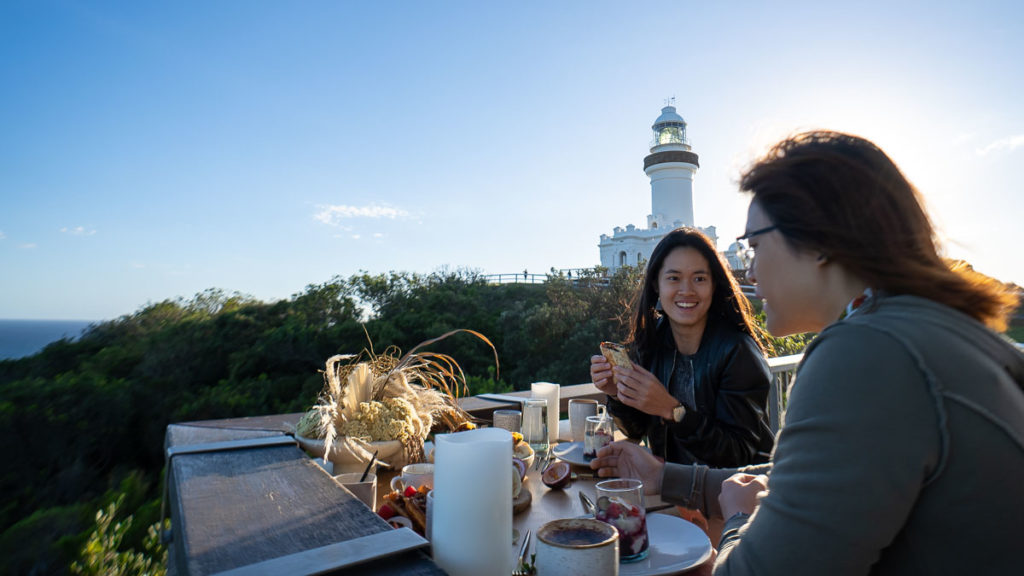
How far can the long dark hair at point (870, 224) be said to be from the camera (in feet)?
2.78

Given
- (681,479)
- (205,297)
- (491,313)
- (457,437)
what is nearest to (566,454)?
(681,479)

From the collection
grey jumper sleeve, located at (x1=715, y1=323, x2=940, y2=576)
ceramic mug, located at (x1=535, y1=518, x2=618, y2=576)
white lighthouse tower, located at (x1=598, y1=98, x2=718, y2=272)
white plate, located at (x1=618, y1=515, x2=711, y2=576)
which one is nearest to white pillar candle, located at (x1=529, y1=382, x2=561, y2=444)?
white plate, located at (x1=618, y1=515, x2=711, y2=576)

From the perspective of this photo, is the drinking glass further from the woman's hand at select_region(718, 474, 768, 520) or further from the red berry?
the red berry

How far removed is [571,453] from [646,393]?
0.36 meters

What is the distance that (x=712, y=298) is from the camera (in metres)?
2.60

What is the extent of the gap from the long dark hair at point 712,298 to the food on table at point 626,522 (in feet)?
5.22

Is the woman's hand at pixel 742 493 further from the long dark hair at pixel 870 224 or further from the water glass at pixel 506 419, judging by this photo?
the water glass at pixel 506 419

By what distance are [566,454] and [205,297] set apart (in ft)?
37.8

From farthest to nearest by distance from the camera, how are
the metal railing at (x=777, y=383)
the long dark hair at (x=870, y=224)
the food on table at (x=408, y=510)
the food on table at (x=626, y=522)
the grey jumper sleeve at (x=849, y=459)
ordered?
the metal railing at (x=777, y=383)
the food on table at (x=408, y=510)
the food on table at (x=626, y=522)
the long dark hair at (x=870, y=224)
the grey jumper sleeve at (x=849, y=459)

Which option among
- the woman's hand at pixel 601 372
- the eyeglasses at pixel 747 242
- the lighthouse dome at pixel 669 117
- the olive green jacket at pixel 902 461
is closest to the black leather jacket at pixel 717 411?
the woman's hand at pixel 601 372

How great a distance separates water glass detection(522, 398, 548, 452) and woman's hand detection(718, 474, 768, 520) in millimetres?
849

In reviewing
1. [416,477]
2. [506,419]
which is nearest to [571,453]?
[506,419]

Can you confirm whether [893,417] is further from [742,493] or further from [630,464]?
[630,464]

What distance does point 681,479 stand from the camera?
1.55m
